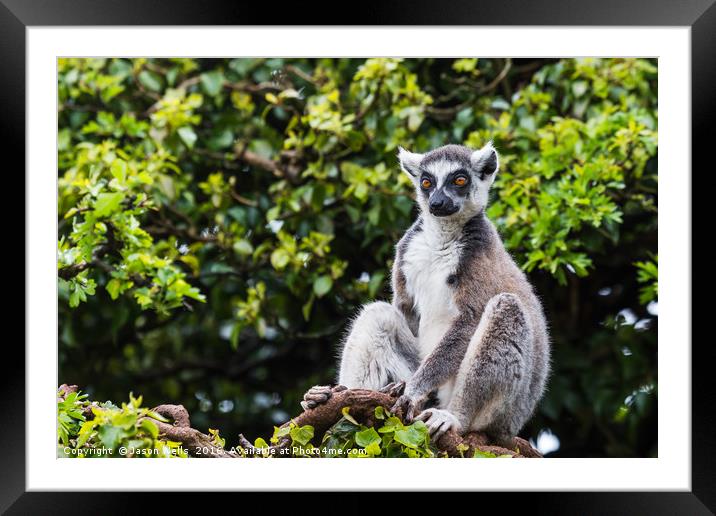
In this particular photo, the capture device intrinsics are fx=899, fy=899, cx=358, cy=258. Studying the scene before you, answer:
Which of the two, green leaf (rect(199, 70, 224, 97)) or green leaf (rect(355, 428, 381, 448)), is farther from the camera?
green leaf (rect(199, 70, 224, 97))

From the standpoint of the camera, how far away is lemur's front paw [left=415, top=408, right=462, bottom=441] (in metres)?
3.88

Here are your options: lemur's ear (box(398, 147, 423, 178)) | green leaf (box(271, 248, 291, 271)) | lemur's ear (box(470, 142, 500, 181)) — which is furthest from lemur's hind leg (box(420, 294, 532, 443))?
green leaf (box(271, 248, 291, 271))

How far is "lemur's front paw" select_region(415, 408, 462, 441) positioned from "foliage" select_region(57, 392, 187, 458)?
3.47 ft

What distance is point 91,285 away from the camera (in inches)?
182

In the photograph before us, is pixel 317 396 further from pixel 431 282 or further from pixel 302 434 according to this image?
pixel 431 282

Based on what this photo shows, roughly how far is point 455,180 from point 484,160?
178mm

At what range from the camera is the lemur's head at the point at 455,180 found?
4.14 m

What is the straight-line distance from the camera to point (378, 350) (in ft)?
14.0

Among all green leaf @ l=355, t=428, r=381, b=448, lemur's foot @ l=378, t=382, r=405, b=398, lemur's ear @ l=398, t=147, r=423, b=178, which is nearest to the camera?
green leaf @ l=355, t=428, r=381, b=448

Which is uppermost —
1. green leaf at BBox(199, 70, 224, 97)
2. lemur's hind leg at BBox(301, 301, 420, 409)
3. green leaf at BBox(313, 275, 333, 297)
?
green leaf at BBox(199, 70, 224, 97)

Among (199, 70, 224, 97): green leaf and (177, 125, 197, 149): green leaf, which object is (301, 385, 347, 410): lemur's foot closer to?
(177, 125, 197, 149): green leaf
